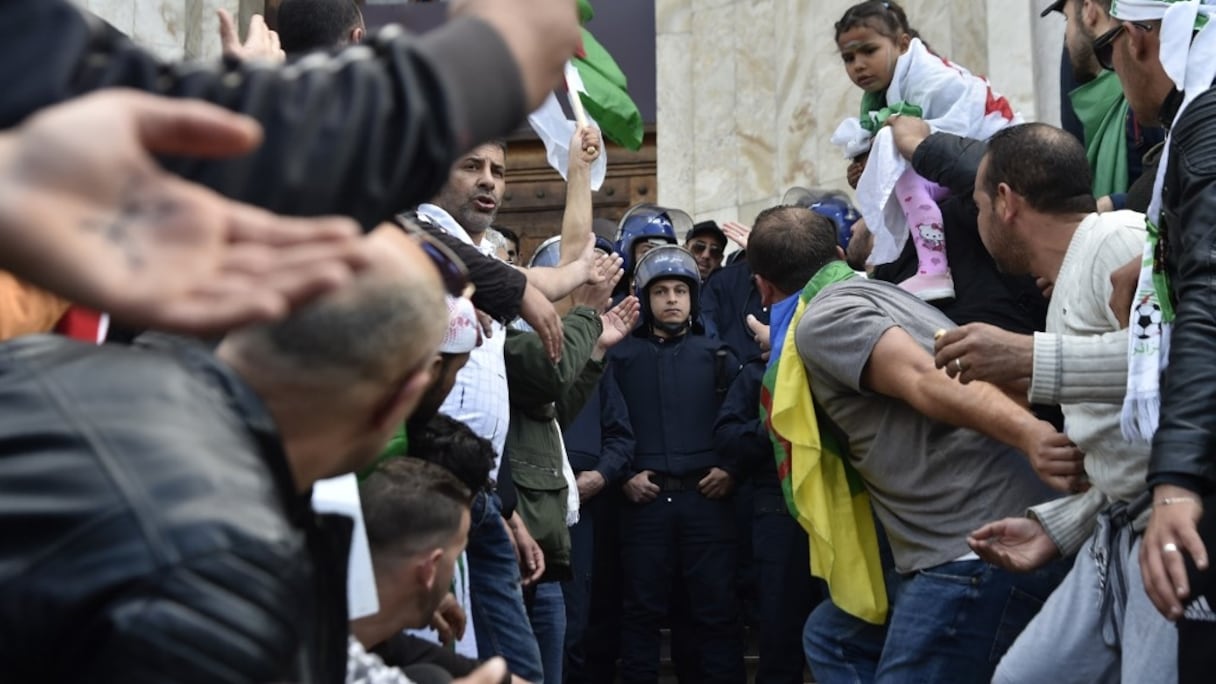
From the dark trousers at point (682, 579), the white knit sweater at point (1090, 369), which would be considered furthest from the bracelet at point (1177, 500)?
the dark trousers at point (682, 579)

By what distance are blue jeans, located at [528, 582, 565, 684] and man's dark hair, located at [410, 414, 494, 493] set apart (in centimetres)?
183

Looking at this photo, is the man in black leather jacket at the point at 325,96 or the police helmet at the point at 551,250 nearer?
the man in black leather jacket at the point at 325,96

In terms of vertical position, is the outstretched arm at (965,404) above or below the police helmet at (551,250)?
above

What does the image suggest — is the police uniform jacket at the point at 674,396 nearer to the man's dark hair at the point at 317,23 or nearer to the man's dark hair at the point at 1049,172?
the man's dark hair at the point at 1049,172

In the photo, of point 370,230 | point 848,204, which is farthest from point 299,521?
point 848,204

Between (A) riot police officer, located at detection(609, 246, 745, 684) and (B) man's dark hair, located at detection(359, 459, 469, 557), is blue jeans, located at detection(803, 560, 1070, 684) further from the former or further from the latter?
(A) riot police officer, located at detection(609, 246, 745, 684)

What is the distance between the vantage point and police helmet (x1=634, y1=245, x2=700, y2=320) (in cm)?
→ 773

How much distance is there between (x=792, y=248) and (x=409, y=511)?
255 cm

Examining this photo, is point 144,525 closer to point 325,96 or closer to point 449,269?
point 325,96

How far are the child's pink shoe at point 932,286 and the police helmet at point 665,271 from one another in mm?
2377

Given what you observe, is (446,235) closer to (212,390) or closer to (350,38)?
(350,38)

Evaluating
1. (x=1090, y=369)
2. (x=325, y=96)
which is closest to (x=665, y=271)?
(x=1090, y=369)

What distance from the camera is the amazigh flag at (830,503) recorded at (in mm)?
4922

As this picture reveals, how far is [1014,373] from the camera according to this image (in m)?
3.95
